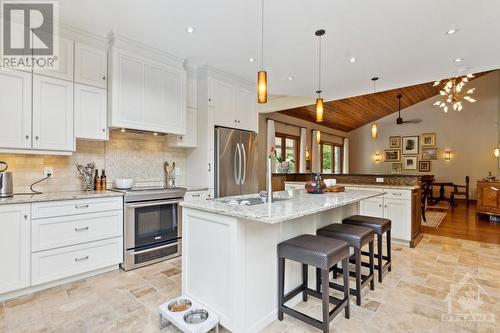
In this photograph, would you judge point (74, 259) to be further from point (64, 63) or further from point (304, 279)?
point (304, 279)

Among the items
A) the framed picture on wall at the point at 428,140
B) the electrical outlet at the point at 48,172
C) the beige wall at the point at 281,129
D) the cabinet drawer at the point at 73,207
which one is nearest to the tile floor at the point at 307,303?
the cabinet drawer at the point at 73,207

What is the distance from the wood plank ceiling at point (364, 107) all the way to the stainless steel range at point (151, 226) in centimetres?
537

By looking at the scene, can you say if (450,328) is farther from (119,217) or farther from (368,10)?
(119,217)

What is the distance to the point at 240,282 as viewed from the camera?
1749 millimetres

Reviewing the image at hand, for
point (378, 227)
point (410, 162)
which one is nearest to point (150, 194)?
point (378, 227)

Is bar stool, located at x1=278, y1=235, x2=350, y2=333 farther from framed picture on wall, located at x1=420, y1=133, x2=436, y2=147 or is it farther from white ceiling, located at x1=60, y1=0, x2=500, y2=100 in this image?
framed picture on wall, located at x1=420, y1=133, x2=436, y2=147

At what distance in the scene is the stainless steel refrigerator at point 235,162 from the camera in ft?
13.0

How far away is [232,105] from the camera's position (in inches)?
167

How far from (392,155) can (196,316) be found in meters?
11.2

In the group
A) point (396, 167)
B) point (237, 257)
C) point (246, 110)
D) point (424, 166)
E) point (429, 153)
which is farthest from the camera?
point (396, 167)

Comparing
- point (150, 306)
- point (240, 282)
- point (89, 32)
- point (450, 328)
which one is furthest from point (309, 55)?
point (150, 306)

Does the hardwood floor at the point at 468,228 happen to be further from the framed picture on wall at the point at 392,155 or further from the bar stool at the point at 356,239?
the framed picture on wall at the point at 392,155

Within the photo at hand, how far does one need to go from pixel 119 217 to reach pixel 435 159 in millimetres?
11213

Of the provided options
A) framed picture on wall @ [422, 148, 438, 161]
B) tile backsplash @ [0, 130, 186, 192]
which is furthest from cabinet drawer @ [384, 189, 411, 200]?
framed picture on wall @ [422, 148, 438, 161]
